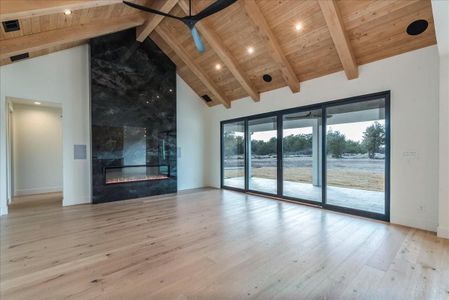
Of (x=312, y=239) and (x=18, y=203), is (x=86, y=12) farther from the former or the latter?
(x=312, y=239)

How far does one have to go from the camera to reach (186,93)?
7.40 metres

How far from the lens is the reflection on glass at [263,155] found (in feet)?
Result: 19.5

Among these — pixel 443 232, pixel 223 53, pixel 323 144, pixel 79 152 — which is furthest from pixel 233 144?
pixel 443 232

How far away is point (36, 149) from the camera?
21.4 ft

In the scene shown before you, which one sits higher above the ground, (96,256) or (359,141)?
(359,141)

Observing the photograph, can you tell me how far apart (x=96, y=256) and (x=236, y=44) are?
16.0 ft

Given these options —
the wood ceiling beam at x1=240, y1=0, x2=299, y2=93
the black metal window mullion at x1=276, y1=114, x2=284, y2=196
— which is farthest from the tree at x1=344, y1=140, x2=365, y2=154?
the wood ceiling beam at x1=240, y1=0, x2=299, y2=93

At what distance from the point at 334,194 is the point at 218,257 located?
3.42 meters

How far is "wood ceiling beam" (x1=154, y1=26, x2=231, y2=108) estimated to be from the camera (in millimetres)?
5540

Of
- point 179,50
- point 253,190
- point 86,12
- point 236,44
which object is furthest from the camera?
point 253,190

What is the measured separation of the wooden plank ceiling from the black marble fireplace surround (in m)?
0.70

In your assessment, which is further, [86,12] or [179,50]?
[179,50]

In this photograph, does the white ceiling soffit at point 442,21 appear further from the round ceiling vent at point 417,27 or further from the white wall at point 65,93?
the white wall at point 65,93

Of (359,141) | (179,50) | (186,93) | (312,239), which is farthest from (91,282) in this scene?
(186,93)
